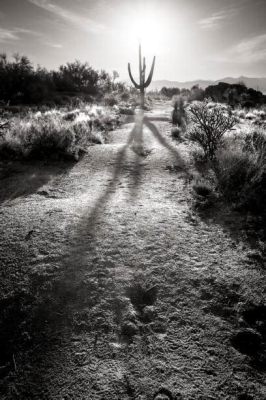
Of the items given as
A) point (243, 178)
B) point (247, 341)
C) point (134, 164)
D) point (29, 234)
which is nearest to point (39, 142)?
point (134, 164)

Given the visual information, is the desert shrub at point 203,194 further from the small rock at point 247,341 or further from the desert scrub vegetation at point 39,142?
the desert scrub vegetation at point 39,142

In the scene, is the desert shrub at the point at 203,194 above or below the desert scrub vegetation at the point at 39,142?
below

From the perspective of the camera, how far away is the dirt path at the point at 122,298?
1795 mm

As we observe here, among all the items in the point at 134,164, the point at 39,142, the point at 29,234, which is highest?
the point at 39,142

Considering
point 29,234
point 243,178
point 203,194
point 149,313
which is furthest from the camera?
point 243,178

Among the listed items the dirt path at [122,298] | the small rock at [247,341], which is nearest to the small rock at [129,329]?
the dirt path at [122,298]

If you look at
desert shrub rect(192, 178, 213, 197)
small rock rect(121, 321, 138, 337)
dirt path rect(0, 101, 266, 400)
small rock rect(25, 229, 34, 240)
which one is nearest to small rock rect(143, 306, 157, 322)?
dirt path rect(0, 101, 266, 400)

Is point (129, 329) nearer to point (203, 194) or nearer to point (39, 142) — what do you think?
point (203, 194)

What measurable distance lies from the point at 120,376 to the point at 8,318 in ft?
3.56

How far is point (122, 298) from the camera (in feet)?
7.88

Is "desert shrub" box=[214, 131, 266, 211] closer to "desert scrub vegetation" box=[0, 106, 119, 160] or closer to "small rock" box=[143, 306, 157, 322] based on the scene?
"small rock" box=[143, 306, 157, 322]

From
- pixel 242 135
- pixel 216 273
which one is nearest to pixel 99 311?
pixel 216 273

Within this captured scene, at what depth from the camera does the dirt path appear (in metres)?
1.79

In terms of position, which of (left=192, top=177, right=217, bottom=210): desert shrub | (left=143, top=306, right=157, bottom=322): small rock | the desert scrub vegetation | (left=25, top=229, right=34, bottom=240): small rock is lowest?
(left=143, top=306, right=157, bottom=322): small rock
